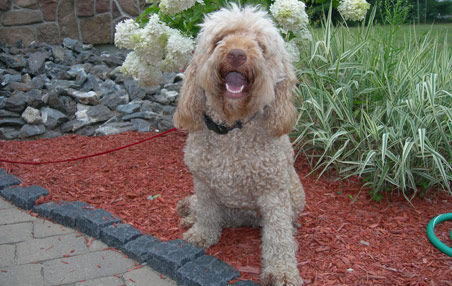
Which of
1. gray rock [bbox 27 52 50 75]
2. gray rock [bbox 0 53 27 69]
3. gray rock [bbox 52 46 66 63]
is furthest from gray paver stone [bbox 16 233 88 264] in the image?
gray rock [bbox 52 46 66 63]

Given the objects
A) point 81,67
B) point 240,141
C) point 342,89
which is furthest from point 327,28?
point 81,67

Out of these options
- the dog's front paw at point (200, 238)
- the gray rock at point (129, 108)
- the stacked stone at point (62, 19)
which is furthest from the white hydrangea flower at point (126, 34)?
the stacked stone at point (62, 19)

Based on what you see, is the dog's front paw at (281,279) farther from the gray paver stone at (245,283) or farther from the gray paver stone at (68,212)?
the gray paver stone at (68,212)

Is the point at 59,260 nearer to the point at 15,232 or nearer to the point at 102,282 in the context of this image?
the point at 102,282

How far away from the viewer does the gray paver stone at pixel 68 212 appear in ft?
9.88

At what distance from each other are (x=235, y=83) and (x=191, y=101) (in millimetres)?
308

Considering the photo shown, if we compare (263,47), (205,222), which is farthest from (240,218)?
(263,47)

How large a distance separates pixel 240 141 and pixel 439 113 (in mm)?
1815

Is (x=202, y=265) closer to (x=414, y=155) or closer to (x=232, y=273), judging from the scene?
(x=232, y=273)

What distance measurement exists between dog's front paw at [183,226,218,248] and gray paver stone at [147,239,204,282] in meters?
0.06

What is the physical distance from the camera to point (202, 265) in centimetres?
249

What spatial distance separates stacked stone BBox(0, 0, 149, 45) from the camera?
734 cm

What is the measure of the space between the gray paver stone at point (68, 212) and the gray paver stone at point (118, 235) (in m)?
0.29

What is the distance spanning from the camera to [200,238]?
2.75m
